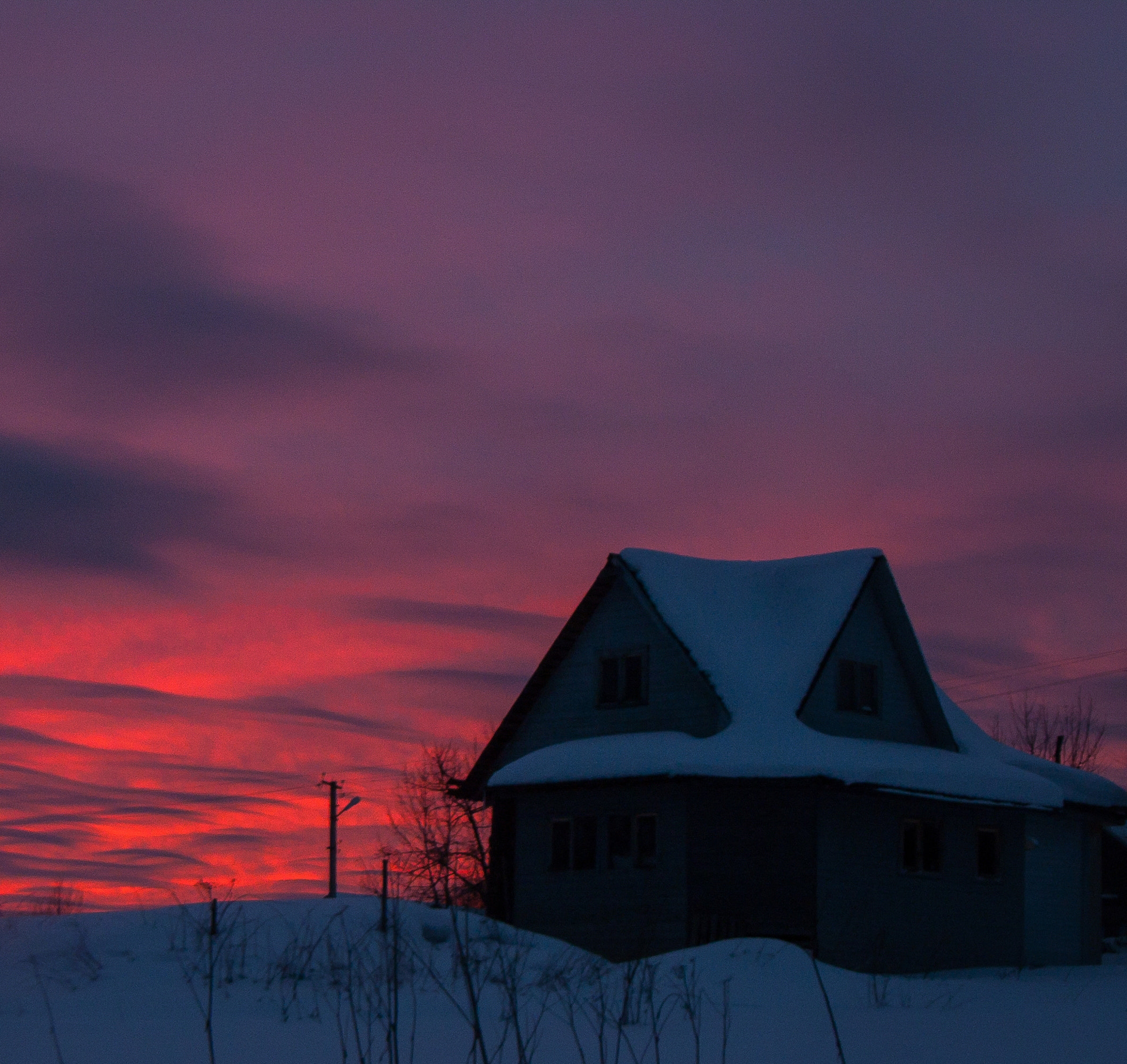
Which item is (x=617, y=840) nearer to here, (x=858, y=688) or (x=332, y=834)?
(x=858, y=688)

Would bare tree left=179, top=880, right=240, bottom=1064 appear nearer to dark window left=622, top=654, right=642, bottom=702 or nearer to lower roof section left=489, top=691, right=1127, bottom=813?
lower roof section left=489, top=691, right=1127, bottom=813

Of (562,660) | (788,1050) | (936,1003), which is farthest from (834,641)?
(788,1050)

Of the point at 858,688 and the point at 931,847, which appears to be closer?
the point at 931,847

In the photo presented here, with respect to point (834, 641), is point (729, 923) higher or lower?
lower

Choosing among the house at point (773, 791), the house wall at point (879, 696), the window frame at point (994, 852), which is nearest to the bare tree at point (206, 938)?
the house at point (773, 791)

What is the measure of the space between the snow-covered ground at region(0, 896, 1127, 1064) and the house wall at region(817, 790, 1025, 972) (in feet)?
19.2

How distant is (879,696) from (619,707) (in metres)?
5.53

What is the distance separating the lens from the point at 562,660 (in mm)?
31719

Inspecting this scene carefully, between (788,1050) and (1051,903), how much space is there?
21678 millimetres

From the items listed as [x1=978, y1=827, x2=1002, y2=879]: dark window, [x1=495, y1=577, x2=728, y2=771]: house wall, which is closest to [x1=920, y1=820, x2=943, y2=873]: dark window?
[x1=978, y1=827, x2=1002, y2=879]: dark window

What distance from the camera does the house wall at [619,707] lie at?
2917 centimetres

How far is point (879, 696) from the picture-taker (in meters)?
30.5

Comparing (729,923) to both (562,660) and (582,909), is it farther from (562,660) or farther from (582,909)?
(562,660)

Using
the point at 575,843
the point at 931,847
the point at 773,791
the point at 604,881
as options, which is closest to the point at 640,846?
the point at 604,881
